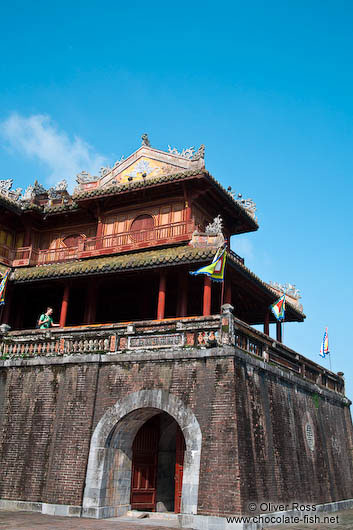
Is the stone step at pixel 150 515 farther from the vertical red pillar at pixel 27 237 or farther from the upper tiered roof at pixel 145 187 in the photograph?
the vertical red pillar at pixel 27 237

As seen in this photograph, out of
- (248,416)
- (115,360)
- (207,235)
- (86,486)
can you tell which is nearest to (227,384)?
(248,416)

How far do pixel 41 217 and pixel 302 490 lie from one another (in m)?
15.9

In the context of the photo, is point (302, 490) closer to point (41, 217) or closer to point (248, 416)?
point (248, 416)

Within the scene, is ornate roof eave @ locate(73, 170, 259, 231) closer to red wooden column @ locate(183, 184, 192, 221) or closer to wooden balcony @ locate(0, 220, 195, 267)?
red wooden column @ locate(183, 184, 192, 221)

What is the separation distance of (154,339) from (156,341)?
96mm

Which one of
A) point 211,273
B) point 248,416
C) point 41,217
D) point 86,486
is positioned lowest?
point 86,486

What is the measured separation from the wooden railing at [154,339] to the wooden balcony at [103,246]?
5.07 metres

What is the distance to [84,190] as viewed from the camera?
23156 millimetres

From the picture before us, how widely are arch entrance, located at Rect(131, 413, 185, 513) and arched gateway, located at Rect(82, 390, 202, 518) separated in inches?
18.8

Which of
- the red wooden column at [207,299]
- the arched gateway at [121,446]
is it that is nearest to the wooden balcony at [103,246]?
the red wooden column at [207,299]

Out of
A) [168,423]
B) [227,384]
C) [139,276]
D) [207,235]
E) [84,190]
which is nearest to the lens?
[227,384]

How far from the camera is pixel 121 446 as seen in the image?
15.4m

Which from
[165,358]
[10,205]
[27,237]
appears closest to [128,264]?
[165,358]

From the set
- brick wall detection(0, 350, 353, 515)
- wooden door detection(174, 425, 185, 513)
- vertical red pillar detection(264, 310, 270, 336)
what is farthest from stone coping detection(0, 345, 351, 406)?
vertical red pillar detection(264, 310, 270, 336)
